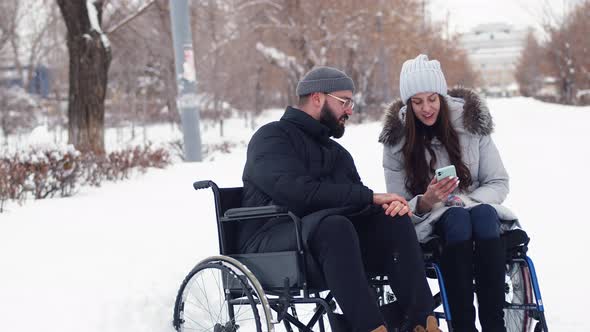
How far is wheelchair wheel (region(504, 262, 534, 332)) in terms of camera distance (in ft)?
13.5

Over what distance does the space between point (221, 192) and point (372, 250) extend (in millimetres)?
741

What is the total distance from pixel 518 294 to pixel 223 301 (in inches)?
58.0

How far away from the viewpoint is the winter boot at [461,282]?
3826 mm

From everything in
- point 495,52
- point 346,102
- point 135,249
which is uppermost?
point 495,52

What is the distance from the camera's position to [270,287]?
146 inches

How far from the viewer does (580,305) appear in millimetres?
5195

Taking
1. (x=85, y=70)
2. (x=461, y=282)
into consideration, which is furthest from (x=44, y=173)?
(x=461, y=282)

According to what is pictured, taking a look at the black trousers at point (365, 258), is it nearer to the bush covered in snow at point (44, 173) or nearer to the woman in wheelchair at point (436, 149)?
the woman in wheelchair at point (436, 149)

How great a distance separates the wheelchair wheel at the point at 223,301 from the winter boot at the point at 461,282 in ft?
2.94

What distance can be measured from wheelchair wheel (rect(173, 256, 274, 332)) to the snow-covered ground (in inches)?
15.1

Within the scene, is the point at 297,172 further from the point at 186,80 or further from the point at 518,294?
the point at 186,80

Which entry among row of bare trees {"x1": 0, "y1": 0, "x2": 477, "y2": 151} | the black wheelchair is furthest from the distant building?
the black wheelchair

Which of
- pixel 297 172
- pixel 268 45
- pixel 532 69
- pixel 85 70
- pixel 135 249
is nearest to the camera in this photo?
pixel 297 172

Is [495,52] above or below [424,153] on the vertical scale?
above
